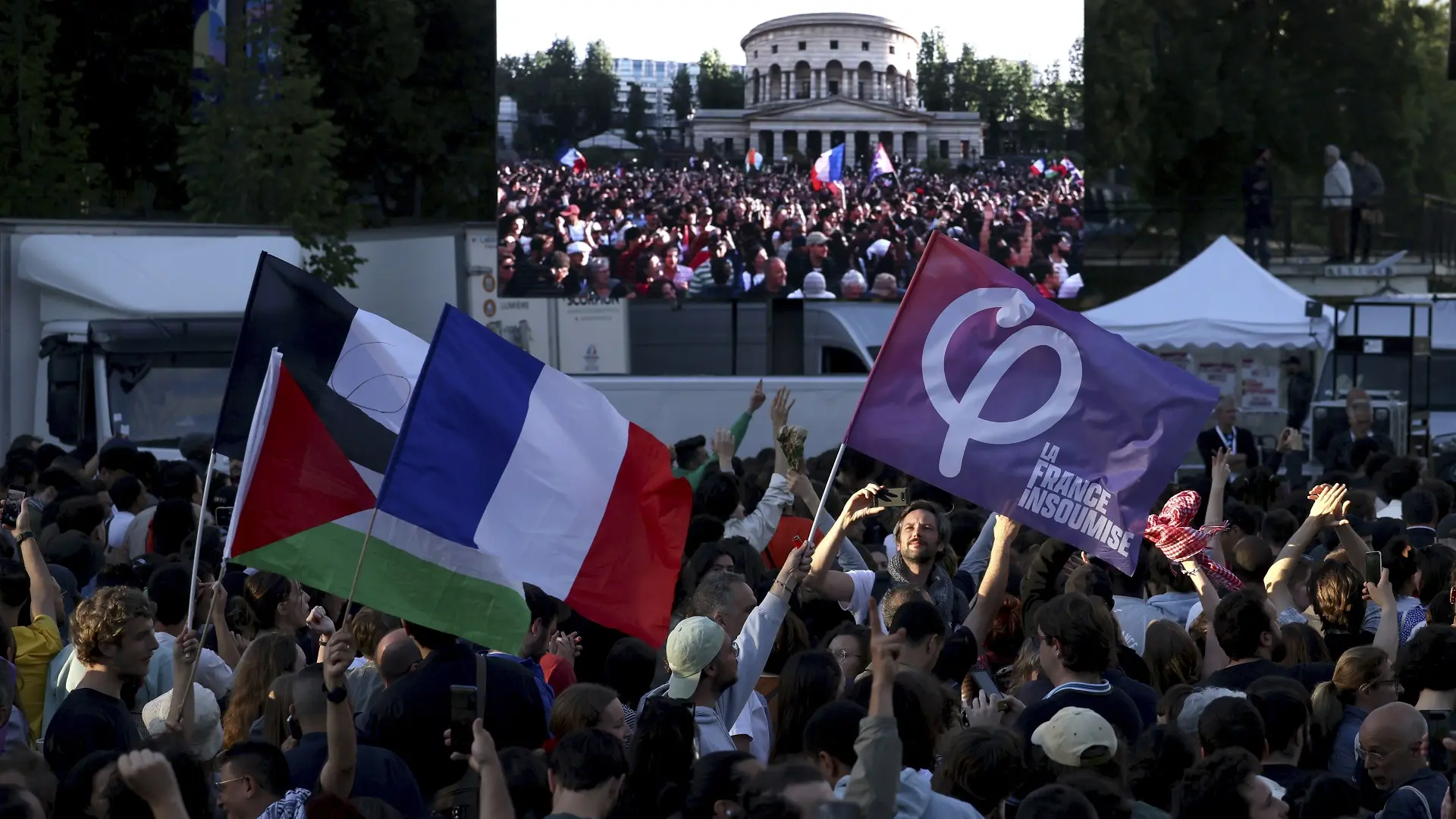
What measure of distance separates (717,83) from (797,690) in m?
19.6

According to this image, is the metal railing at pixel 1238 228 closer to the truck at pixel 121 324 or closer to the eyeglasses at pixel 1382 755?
the truck at pixel 121 324

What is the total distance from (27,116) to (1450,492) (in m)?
20.8

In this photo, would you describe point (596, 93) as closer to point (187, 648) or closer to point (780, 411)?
point (780, 411)

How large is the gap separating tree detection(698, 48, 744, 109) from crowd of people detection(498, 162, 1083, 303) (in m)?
1.45

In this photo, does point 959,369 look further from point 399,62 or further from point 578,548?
point 399,62

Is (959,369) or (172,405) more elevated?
(959,369)

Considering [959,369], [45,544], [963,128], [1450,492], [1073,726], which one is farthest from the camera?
[963,128]

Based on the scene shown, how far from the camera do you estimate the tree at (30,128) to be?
25984mm

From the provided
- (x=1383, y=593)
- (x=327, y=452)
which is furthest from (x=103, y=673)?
(x=1383, y=593)

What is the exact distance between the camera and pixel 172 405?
17359 mm

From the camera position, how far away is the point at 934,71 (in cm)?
2456

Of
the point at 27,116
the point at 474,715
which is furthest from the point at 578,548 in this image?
the point at 27,116

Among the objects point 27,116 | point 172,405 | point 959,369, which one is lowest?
point 172,405

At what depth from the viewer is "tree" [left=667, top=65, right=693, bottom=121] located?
23.8 meters
